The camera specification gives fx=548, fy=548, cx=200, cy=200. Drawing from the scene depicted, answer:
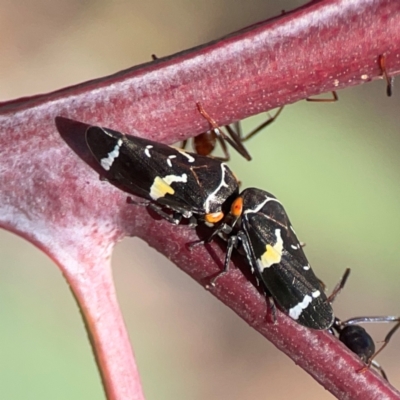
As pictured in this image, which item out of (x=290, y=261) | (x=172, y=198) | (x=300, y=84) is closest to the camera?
(x=300, y=84)

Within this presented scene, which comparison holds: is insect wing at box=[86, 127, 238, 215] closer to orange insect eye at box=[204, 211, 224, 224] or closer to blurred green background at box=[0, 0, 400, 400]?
orange insect eye at box=[204, 211, 224, 224]

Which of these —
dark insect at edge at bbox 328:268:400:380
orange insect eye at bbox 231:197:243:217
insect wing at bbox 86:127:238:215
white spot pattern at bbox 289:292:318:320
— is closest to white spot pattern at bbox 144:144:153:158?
insect wing at bbox 86:127:238:215

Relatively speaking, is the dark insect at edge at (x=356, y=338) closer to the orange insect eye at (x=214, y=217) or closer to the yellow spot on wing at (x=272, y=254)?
the yellow spot on wing at (x=272, y=254)

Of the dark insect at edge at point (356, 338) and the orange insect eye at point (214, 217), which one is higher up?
the orange insect eye at point (214, 217)

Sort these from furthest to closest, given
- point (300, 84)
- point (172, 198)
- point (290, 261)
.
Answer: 1. point (290, 261)
2. point (172, 198)
3. point (300, 84)

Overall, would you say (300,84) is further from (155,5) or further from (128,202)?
(155,5)

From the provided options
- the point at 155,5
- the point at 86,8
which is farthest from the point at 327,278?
the point at 86,8

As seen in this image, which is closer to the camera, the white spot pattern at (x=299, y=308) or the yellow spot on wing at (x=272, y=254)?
the white spot pattern at (x=299, y=308)

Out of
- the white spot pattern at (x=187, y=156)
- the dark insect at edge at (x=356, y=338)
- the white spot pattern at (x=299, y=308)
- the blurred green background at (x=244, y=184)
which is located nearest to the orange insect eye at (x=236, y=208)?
the white spot pattern at (x=187, y=156)
